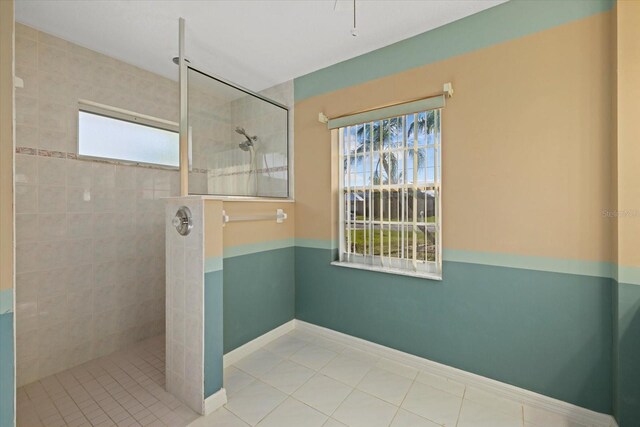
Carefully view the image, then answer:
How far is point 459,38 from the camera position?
6.19 feet

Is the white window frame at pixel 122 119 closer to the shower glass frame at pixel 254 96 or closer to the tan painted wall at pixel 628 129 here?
the shower glass frame at pixel 254 96

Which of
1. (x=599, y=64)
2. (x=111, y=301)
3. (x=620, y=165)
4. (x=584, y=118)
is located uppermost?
(x=599, y=64)

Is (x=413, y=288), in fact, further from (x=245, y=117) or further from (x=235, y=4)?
(x=235, y=4)

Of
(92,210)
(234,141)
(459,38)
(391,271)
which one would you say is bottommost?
(391,271)

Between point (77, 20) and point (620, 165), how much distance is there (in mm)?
3343

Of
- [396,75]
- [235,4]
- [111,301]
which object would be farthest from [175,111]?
[396,75]

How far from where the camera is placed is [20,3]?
1.71m

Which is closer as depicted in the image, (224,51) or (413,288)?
(413,288)

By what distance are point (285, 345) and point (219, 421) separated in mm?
886

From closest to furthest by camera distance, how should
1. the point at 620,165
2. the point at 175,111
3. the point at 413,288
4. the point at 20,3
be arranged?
the point at 620,165
the point at 20,3
the point at 413,288
the point at 175,111

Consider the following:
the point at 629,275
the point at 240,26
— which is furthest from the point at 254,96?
the point at 629,275

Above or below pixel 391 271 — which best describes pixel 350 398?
below

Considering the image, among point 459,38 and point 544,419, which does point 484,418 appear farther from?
point 459,38

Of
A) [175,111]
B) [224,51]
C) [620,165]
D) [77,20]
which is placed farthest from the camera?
[175,111]
